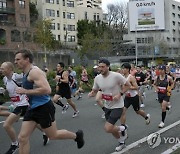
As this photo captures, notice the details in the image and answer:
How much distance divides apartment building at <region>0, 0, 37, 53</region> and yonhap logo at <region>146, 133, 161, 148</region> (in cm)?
3724

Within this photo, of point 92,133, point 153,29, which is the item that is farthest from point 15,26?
point 92,133

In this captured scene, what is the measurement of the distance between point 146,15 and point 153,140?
210 ft

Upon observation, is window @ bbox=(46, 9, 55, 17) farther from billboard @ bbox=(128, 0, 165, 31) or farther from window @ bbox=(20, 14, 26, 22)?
billboard @ bbox=(128, 0, 165, 31)

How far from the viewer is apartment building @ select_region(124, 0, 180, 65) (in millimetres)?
69312

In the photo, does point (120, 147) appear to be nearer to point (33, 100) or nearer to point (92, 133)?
point (92, 133)

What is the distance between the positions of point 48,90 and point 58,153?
6.28 ft

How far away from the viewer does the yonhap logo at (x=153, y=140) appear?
6874 mm

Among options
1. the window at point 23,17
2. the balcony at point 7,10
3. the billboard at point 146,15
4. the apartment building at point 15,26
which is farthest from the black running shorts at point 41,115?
the billboard at point 146,15

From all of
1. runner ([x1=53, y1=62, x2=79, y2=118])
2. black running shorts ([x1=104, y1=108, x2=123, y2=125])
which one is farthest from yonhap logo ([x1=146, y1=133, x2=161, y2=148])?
runner ([x1=53, y1=62, x2=79, y2=118])

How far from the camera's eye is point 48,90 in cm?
491

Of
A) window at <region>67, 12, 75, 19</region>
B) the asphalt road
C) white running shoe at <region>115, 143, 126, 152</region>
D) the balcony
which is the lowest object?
the asphalt road

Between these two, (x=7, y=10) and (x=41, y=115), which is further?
(x=7, y=10)

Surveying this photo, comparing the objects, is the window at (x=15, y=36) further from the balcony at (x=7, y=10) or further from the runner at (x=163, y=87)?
the runner at (x=163, y=87)

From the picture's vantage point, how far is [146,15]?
69.1m
